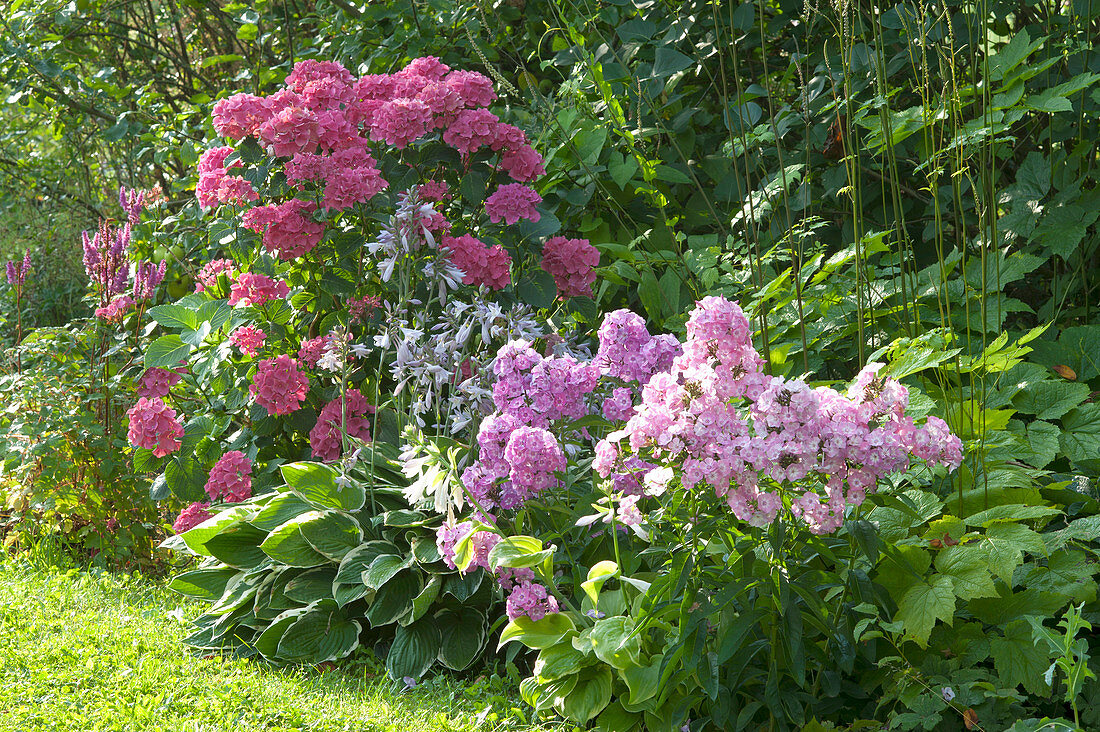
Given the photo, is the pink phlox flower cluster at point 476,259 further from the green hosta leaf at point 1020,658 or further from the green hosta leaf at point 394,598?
the green hosta leaf at point 1020,658

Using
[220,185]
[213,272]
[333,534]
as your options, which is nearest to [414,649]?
[333,534]

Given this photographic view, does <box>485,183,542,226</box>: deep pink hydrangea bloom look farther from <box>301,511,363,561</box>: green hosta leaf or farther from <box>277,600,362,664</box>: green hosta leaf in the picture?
<box>277,600,362,664</box>: green hosta leaf

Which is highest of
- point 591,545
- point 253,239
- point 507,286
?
point 253,239

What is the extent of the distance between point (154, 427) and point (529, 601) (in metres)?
1.73

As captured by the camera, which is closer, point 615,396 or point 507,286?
point 615,396

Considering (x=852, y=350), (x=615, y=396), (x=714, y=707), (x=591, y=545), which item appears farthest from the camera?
(x=852, y=350)

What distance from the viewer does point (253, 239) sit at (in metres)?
3.27

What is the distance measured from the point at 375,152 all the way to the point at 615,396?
1.53m

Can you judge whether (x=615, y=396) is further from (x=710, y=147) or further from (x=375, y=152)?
(x=710, y=147)

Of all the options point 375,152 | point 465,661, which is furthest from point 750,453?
point 375,152

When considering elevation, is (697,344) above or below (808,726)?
above

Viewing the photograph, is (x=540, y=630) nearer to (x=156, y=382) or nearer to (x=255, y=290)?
(x=255, y=290)

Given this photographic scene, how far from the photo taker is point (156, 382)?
133 inches

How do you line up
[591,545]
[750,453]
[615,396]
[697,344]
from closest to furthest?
1. [750,453]
2. [697,344]
3. [615,396]
4. [591,545]
